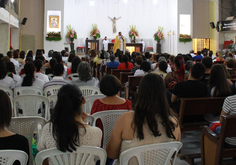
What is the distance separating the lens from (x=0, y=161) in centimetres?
148

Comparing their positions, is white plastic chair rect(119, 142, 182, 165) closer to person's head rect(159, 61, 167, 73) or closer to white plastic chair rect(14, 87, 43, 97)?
white plastic chair rect(14, 87, 43, 97)

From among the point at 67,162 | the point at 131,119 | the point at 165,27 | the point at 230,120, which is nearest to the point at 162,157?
the point at 131,119

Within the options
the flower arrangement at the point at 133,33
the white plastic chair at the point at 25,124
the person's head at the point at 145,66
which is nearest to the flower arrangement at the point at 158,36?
the flower arrangement at the point at 133,33

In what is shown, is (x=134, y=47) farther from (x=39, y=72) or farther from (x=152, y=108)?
Result: (x=152, y=108)

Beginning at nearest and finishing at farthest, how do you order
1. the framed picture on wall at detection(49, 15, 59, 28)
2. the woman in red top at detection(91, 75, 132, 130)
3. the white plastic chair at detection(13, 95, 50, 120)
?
the woman in red top at detection(91, 75, 132, 130) → the white plastic chair at detection(13, 95, 50, 120) → the framed picture on wall at detection(49, 15, 59, 28)

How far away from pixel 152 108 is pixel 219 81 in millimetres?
1792

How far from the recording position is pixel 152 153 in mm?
1660

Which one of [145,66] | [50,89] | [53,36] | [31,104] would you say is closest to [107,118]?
[31,104]

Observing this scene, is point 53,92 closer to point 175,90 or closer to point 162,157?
point 175,90

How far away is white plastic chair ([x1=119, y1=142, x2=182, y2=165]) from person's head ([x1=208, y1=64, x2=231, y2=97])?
5.97 ft

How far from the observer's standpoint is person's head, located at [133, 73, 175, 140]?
1.77 m

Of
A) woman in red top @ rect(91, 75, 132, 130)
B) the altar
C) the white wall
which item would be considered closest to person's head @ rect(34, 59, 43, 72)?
woman in red top @ rect(91, 75, 132, 130)

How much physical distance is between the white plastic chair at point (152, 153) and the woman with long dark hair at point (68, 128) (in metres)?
0.26

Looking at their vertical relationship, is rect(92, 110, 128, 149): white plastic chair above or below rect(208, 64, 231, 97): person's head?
below
